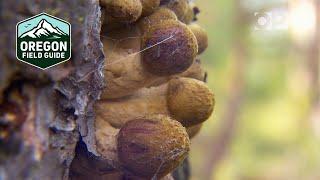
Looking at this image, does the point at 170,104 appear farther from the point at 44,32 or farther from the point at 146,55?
the point at 44,32

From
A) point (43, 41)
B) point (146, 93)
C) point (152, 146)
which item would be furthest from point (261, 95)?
point (43, 41)

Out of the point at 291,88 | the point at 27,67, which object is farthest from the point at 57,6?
the point at 291,88

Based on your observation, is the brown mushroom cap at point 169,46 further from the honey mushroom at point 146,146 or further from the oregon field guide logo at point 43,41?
the oregon field guide logo at point 43,41

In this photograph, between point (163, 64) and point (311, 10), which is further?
point (311, 10)

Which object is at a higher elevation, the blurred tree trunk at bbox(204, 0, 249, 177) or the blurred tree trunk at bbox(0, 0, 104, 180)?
the blurred tree trunk at bbox(0, 0, 104, 180)

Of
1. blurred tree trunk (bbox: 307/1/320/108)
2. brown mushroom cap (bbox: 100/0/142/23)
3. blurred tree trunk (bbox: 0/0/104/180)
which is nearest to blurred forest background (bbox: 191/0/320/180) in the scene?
blurred tree trunk (bbox: 307/1/320/108)

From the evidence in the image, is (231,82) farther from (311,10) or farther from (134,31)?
(134,31)

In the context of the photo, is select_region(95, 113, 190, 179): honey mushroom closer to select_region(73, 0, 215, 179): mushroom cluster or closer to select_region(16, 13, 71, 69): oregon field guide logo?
select_region(73, 0, 215, 179): mushroom cluster
